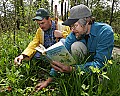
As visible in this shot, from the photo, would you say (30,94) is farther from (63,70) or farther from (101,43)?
(101,43)

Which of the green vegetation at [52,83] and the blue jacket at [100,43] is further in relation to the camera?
the blue jacket at [100,43]

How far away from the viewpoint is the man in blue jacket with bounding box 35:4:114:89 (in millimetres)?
2764

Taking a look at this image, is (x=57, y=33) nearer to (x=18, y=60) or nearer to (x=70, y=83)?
(x=18, y=60)

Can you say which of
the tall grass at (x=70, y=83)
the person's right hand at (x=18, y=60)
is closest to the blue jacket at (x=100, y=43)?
the tall grass at (x=70, y=83)

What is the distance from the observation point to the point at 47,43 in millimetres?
4148

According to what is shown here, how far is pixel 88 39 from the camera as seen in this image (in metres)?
3.00

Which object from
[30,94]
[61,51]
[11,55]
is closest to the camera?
[61,51]

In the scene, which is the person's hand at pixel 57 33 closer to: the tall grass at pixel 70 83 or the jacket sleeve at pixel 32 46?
the jacket sleeve at pixel 32 46

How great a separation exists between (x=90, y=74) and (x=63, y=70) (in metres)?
0.31

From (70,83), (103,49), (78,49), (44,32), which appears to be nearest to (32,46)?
(44,32)

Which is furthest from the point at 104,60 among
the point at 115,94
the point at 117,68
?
the point at 115,94

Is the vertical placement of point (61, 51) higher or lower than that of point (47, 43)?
higher

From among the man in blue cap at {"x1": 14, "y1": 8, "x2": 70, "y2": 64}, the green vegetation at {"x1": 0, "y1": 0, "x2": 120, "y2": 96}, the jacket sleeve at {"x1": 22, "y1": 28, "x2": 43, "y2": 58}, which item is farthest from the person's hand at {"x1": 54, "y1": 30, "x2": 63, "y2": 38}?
the green vegetation at {"x1": 0, "y1": 0, "x2": 120, "y2": 96}

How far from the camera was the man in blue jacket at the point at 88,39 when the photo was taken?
276cm
